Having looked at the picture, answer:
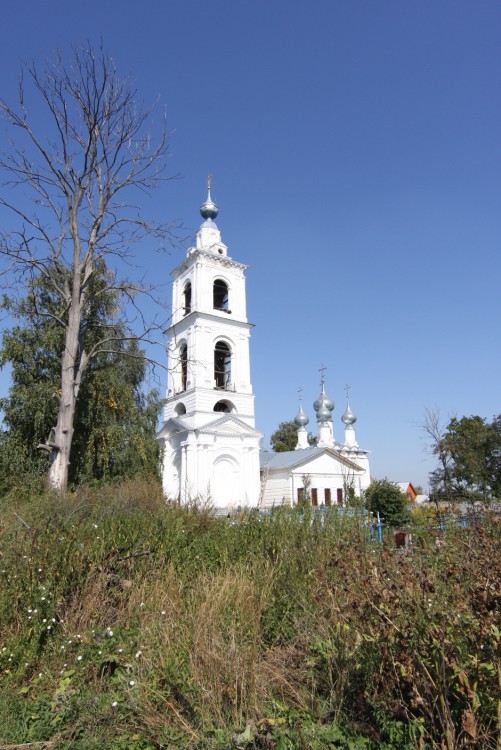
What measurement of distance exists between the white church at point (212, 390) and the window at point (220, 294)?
0.07 m

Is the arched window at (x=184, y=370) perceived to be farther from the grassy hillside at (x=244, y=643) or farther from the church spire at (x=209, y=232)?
the grassy hillside at (x=244, y=643)

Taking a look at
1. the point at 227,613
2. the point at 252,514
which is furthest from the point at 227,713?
the point at 252,514

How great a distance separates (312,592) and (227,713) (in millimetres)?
1493

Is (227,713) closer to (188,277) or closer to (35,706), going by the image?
(35,706)

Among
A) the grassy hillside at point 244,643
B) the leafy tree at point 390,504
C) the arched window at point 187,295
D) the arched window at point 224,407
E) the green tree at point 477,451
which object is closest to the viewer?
the grassy hillside at point 244,643

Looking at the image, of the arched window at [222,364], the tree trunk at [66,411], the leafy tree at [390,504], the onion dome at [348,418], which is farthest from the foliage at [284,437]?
the tree trunk at [66,411]

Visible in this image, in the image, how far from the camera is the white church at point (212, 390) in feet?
85.0

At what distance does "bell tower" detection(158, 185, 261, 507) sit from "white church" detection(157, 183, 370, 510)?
56mm

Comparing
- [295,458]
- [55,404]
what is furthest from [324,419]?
[55,404]

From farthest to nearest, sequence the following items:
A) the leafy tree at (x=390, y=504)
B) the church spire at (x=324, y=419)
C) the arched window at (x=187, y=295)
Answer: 1. the church spire at (x=324, y=419)
2. the arched window at (x=187, y=295)
3. the leafy tree at (x=390, y=504)

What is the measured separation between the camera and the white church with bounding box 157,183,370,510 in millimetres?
25906

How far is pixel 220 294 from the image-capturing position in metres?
30.9

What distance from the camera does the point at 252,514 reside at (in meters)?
7.50

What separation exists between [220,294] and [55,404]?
58.0ft
